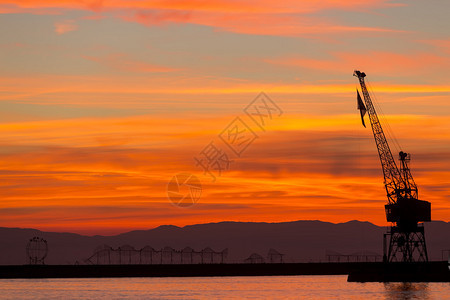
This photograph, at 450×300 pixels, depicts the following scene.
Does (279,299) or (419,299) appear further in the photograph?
(279,299)

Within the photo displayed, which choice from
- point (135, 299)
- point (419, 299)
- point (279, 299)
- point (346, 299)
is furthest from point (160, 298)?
point (419, 299)

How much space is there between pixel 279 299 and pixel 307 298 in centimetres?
737

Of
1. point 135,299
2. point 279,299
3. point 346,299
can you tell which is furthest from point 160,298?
point 346,299

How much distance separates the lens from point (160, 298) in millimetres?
198250

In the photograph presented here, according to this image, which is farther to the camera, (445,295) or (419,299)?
(445,295)

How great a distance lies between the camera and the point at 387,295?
639ft

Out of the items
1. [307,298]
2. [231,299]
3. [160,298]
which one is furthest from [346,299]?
[160,298]

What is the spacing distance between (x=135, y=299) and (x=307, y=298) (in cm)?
3838

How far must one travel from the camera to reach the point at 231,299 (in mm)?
193875

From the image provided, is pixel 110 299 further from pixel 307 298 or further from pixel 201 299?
pixel 307 298

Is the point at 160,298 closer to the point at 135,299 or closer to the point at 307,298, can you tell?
the point at 135,299

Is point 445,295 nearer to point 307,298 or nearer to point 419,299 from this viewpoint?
point 419,299

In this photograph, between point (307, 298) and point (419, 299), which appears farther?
point (307, 298)

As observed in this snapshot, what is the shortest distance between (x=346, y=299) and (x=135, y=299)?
4686 cm
